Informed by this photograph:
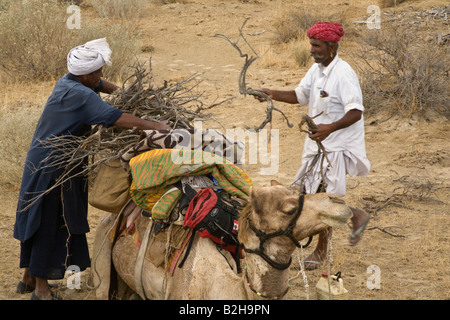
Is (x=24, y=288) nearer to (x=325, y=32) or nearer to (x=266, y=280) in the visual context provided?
(x=266, y=280)

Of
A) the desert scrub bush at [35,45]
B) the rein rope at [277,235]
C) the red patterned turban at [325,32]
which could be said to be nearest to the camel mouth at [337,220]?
the rein rope at [277,235]

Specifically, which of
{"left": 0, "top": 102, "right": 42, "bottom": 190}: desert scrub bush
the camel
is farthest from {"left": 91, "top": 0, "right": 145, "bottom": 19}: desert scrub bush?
the camel

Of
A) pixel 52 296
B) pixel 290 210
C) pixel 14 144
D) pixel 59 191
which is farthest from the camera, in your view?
pixel 14 144

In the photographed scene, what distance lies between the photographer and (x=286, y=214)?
2.92 meters

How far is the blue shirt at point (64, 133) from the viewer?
397cm

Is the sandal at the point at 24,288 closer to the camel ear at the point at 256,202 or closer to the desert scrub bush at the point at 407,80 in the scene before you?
the camel ear at the point at 256,202

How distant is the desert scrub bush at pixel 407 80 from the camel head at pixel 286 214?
703 cm

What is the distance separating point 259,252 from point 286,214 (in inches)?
11.1

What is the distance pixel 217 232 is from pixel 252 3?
707 inches

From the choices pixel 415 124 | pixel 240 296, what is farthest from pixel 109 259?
pixel 415 124

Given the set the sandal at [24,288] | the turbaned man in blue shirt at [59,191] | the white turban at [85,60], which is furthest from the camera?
the sandal at [24,288]

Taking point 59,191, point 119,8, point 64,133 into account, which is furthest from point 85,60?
point 119,8

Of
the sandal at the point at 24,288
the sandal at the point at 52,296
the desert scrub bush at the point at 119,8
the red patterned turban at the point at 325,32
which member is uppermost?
the red patterned turban at the point at 325,32

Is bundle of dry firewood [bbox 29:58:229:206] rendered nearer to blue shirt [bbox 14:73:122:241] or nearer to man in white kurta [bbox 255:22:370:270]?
blue shirt [bbox 14:73:122:241]
